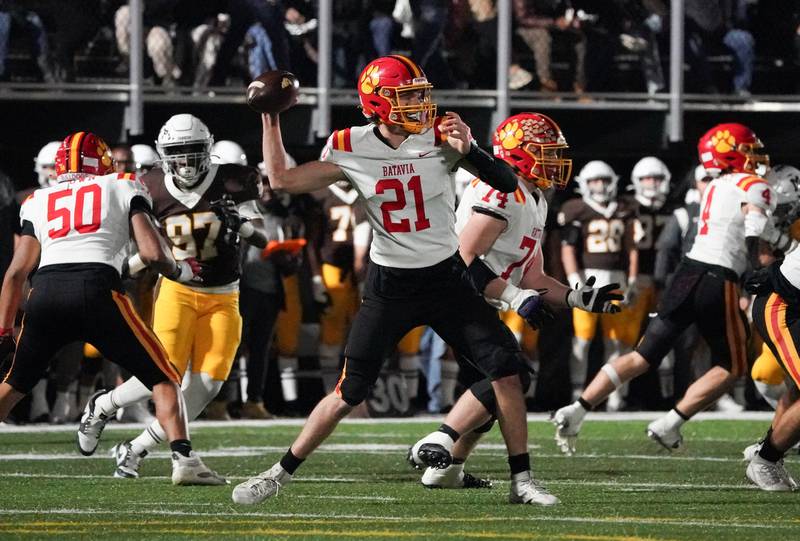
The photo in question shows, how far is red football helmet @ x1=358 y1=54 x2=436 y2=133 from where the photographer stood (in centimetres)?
676

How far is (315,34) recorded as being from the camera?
13.4m

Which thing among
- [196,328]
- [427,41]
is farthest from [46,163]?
[196,328]

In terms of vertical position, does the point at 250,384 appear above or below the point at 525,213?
below

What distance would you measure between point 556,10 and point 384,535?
8649 millimetres

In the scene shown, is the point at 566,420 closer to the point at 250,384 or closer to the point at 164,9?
the point at 250,384

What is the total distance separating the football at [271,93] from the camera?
21.5ft

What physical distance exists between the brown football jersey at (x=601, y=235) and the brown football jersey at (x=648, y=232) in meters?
0.14

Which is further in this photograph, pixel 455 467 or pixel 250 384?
pixel 250 384

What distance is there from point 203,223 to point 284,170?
212cm

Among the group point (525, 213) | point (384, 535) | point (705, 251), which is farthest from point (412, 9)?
point (384, 535)

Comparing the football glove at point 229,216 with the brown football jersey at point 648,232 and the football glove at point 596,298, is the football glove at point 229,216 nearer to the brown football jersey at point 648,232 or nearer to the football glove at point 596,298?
the football glove at point 596,298

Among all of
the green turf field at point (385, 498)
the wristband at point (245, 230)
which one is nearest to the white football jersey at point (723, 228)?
the green turf field at point (385, 498)

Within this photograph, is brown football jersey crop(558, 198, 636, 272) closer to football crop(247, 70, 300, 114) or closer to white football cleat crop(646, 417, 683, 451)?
white football cleat crop(646, 417, 683, 451)

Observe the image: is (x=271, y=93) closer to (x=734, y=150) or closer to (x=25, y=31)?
(x=734, y=150)
